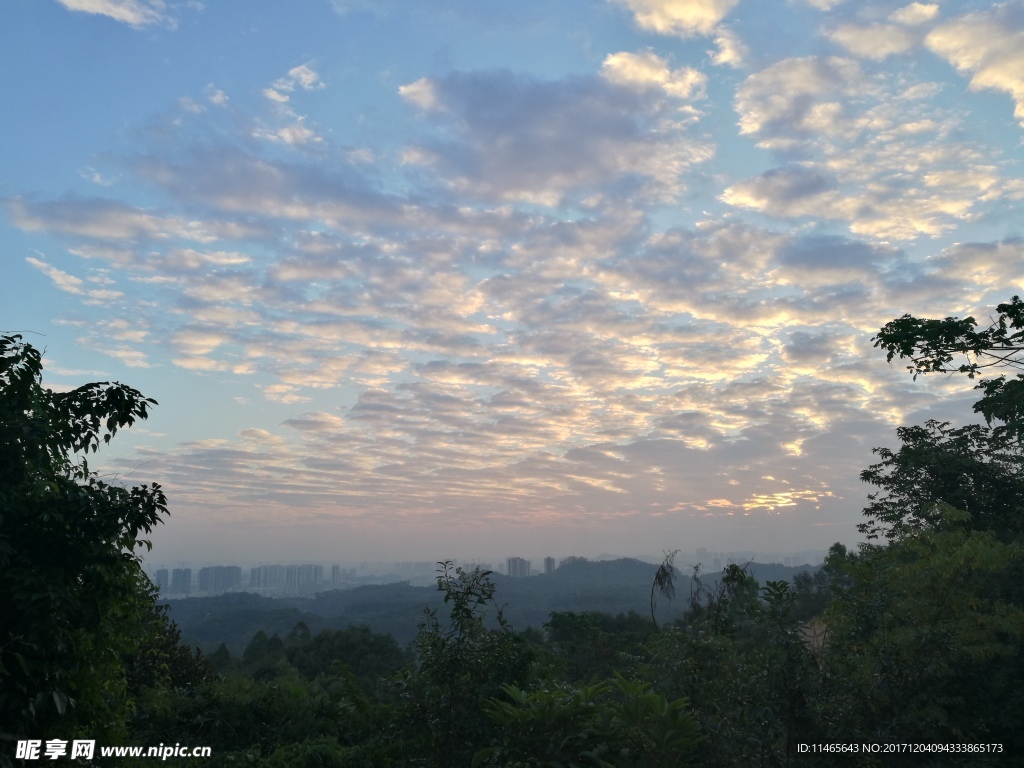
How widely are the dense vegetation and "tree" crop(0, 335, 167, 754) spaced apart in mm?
19

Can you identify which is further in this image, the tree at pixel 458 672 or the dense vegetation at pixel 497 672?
the tree at pixel 458 672

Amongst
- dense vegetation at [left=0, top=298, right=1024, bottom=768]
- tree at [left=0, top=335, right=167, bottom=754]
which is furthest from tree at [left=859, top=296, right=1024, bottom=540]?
tree at [left=0, top=335, right=167, bottom=754]

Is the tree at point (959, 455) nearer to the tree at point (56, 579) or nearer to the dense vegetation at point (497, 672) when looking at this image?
the dense vegetation at point (497, 672)

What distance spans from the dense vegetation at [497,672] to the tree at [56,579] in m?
0.02

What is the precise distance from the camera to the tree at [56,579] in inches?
224

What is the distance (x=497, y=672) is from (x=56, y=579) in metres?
4.77

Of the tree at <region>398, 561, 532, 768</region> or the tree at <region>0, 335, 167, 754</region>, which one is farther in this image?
the tree at <region>398, 561, 532, 768</region>

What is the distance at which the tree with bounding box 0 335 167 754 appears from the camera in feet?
18.7

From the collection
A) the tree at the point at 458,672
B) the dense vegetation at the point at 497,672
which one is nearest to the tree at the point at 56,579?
the dense vegetation at the point at 497,672

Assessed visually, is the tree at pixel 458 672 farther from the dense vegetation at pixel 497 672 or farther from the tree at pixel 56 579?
the tree at pixel 56 579

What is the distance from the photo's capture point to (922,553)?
1492 cm

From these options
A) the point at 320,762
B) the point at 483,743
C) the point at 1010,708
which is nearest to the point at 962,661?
the point at 1010,708

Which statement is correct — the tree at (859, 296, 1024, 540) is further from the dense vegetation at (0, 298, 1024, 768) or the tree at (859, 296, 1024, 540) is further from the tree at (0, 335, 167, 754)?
the tree at (0, 335, 167, 754)

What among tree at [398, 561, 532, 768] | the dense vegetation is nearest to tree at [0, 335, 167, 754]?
the dense vegetation
